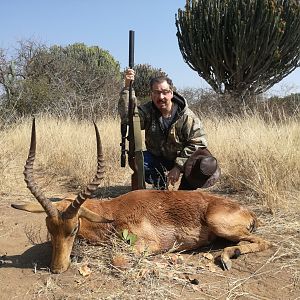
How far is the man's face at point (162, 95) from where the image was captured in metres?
5.78

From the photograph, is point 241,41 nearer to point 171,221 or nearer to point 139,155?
point 139,155

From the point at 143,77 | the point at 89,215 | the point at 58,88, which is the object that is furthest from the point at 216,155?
the point at 143,77

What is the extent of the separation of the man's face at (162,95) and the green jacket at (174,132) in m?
0.19

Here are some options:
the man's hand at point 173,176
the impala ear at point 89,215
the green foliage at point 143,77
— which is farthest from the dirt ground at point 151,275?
the green foliage at point 143,77

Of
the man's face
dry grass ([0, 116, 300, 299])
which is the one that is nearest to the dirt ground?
dry grass ([0, 116, 300, 299])

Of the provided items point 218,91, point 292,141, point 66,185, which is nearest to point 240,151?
point 292,141

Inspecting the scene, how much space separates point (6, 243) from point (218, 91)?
13.2 metres

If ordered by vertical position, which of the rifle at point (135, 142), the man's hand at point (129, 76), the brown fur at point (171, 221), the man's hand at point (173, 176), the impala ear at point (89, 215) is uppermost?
the man's hand at point (129, 76)

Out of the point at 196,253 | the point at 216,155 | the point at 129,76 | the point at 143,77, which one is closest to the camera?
the point at 196,253

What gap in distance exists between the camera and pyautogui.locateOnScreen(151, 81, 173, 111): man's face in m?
5.78

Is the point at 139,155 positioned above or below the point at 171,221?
above

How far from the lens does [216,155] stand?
830 centimetres

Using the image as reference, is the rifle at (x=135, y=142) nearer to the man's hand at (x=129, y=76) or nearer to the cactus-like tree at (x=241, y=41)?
the man's hand at (x=129, y=76)

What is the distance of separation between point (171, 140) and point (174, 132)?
145 millimetres
